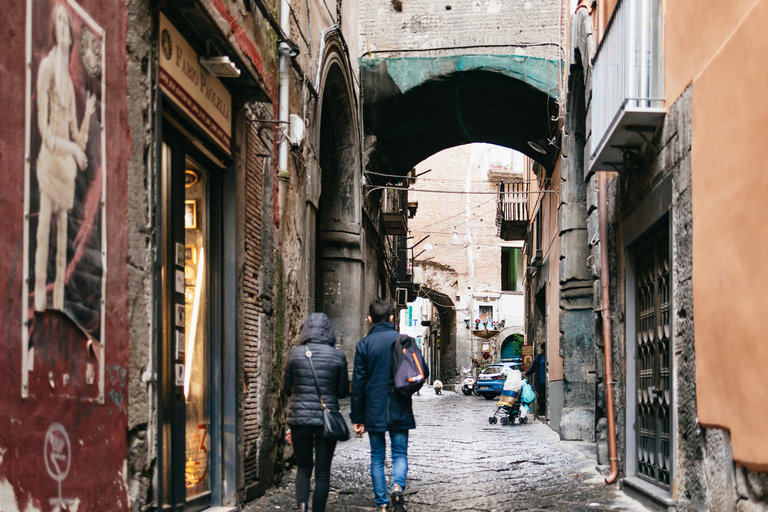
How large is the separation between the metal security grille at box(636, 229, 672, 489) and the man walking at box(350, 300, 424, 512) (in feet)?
5.70

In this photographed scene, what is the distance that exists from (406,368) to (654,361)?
1840 millimetres

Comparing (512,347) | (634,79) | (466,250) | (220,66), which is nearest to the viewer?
(220,66)

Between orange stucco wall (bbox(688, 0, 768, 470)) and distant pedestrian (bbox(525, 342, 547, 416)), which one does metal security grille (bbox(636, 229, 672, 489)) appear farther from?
distant pedestrian (bbox(525, 342, 547, 416))

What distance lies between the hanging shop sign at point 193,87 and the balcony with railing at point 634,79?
2657 mm

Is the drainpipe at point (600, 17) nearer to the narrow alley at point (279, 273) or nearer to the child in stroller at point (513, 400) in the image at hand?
the narrow alley at point (279, 273)

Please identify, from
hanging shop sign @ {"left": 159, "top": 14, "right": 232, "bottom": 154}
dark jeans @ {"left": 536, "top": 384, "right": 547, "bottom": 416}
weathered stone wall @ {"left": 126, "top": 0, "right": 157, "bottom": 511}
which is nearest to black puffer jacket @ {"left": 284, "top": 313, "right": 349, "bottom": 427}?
weathered stone wall @ {"left": 126, "top": 0, "right": 157, "bottom": 511}

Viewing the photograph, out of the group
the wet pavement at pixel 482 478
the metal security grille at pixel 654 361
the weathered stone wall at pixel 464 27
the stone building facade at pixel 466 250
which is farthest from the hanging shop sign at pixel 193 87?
the stone building facade at pixel 466 250

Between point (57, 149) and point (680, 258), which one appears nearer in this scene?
point (57, 149)

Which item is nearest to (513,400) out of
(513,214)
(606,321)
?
(513,214)

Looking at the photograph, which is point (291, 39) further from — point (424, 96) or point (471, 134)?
point (471, 134)

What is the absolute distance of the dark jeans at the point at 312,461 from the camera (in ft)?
17.2

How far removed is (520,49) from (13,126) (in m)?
11.7

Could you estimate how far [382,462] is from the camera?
5.78 m

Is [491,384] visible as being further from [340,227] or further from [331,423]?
[331,423]
